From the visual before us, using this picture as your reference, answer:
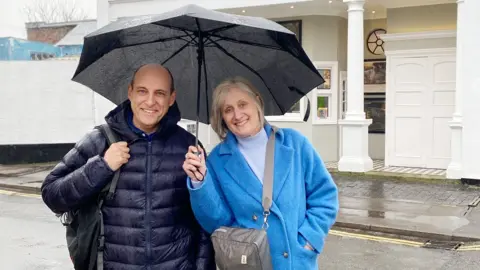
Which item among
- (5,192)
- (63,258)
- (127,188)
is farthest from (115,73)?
(5,192)

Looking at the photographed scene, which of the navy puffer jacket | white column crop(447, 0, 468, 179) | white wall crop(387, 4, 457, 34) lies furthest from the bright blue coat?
white wall crop(387, 4, 457, 34)

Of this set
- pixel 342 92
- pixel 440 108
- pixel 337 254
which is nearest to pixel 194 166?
pixel 337 254

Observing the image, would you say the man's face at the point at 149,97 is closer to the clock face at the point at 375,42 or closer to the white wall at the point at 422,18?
the white wall at the point at 422,18

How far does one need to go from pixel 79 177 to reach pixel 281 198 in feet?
3.17

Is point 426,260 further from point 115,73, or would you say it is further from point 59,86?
point 59,86

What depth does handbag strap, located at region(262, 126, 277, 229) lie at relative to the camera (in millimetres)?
2500

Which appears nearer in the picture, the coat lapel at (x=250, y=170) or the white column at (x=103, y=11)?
the coat lapel at (x=250, y=170)

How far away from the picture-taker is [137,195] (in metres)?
2.50

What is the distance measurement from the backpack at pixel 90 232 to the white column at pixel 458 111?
9923 millimetres

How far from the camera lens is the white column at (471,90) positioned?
1066cm

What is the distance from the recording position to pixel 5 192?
1188 centimetres

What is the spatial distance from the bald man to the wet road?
3.83 meters

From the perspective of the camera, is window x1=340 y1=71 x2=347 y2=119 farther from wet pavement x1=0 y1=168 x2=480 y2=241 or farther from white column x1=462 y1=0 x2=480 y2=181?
white column x1=462 y1=0 x2=480 y2=181

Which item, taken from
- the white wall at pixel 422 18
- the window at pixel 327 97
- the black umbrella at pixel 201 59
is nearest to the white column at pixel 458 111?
the white wall at pixel 422 18
